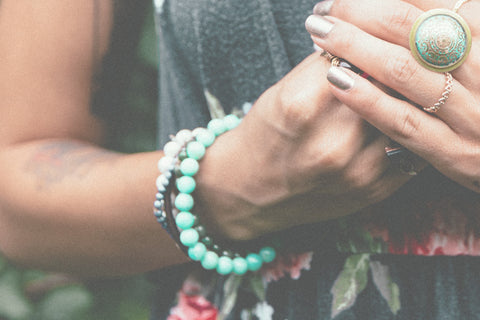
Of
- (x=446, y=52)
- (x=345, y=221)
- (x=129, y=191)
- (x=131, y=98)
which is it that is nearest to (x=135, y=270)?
(x=129, y=191)

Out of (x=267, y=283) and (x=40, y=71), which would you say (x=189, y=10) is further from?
(x=267, y=283)

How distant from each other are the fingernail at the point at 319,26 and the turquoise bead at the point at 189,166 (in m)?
0.22

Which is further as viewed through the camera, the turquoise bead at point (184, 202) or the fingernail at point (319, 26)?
the turquoise bead at point (184, 202)

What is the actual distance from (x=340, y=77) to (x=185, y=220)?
275mm

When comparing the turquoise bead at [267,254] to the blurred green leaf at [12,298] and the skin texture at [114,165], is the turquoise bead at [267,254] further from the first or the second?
the blurred green leaf at [12,298]

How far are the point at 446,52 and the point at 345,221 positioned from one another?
273 mm

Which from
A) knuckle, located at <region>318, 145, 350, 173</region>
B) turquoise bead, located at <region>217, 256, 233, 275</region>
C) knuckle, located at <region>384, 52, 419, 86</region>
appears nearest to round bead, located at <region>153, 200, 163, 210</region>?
turquoise bead, located at <region>217, 256, 233, 275</region>

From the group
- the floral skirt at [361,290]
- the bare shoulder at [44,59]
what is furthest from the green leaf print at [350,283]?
the bare shoulder at [44,59]

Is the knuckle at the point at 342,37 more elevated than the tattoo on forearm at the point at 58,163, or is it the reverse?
A: the knuckle at the point at 342,37

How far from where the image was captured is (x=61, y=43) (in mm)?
745

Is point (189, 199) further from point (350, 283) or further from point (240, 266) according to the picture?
point (350, 283)

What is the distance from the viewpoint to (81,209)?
0.70 meters

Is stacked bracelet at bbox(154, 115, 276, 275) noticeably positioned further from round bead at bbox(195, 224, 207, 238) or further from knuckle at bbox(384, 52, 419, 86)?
knuckle at bbox(384, 52, 419, 86)

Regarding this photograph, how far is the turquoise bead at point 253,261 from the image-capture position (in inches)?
25.3
